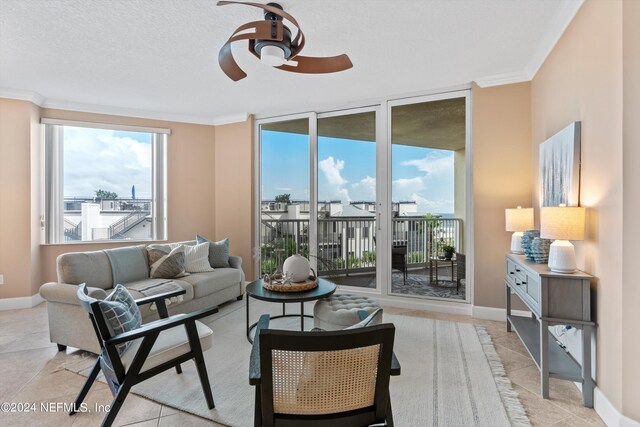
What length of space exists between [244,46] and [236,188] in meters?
2.64

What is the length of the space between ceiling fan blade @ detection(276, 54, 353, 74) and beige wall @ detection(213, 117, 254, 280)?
2.81 meters

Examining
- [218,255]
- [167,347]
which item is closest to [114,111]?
[218,255]

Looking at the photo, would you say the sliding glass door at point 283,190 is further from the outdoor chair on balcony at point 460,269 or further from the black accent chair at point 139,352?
the black accent chair at point 139,352

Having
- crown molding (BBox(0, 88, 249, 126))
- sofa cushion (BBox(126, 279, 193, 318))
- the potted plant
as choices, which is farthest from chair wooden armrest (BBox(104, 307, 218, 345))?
crown molding (BBox(0, 88, 249, 126))

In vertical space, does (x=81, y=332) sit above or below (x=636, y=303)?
below

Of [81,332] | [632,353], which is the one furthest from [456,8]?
[81,332]

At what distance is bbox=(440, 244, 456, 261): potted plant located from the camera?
4.12 m

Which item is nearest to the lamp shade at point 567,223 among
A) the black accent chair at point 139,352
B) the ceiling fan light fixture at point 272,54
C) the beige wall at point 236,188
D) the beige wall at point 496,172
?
the beige wall at point 496,172

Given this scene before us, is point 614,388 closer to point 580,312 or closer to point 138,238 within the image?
point 580,312

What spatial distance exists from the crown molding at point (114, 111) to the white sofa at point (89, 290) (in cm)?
226

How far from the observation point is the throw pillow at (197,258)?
12.9 ft

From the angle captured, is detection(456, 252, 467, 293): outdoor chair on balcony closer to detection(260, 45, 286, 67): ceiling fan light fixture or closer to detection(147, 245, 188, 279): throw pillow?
detection(260, 45, 286, 67): ceiling fan light fixture

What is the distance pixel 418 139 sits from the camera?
4.14 m

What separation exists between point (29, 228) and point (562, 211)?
5.55 meters
